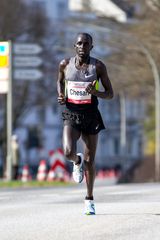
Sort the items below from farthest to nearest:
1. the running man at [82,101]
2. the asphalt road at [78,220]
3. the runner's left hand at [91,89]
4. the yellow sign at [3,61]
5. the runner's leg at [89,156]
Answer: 1. the yellow sign at [3,61]
2. the runner's leg at [89,156]
3. the running man at [82,101]
4. the runner's left hand at [91,89]
5. the asphalt road at [78,220]

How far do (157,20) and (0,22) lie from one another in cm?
1288

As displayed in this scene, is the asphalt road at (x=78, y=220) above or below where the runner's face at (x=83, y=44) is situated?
below

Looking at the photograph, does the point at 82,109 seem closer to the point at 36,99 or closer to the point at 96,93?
the point at 96,93

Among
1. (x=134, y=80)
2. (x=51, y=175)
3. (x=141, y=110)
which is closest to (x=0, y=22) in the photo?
(x=134, y=80)

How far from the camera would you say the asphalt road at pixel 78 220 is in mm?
10547

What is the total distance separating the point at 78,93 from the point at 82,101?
113 millimetres

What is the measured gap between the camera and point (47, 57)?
62.7 meters

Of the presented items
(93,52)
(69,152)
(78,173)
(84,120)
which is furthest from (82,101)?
(93,52)

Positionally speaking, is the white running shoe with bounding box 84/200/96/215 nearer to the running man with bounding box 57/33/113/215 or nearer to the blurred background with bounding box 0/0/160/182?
the running man with bounding box 57/33/113/215

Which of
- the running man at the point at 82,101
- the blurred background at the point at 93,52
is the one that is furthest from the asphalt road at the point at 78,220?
the blurred background at the point at 93,52

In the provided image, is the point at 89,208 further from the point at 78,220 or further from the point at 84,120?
the point at 84,120

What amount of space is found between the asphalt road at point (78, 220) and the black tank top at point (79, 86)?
1179 mm

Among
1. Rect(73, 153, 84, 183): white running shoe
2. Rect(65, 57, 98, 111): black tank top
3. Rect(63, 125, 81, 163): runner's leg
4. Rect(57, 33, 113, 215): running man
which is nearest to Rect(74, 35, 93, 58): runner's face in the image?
Rect(57, 33, 113, 215): running man

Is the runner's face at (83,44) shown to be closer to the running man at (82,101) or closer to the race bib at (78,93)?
the running man at (82,101)
